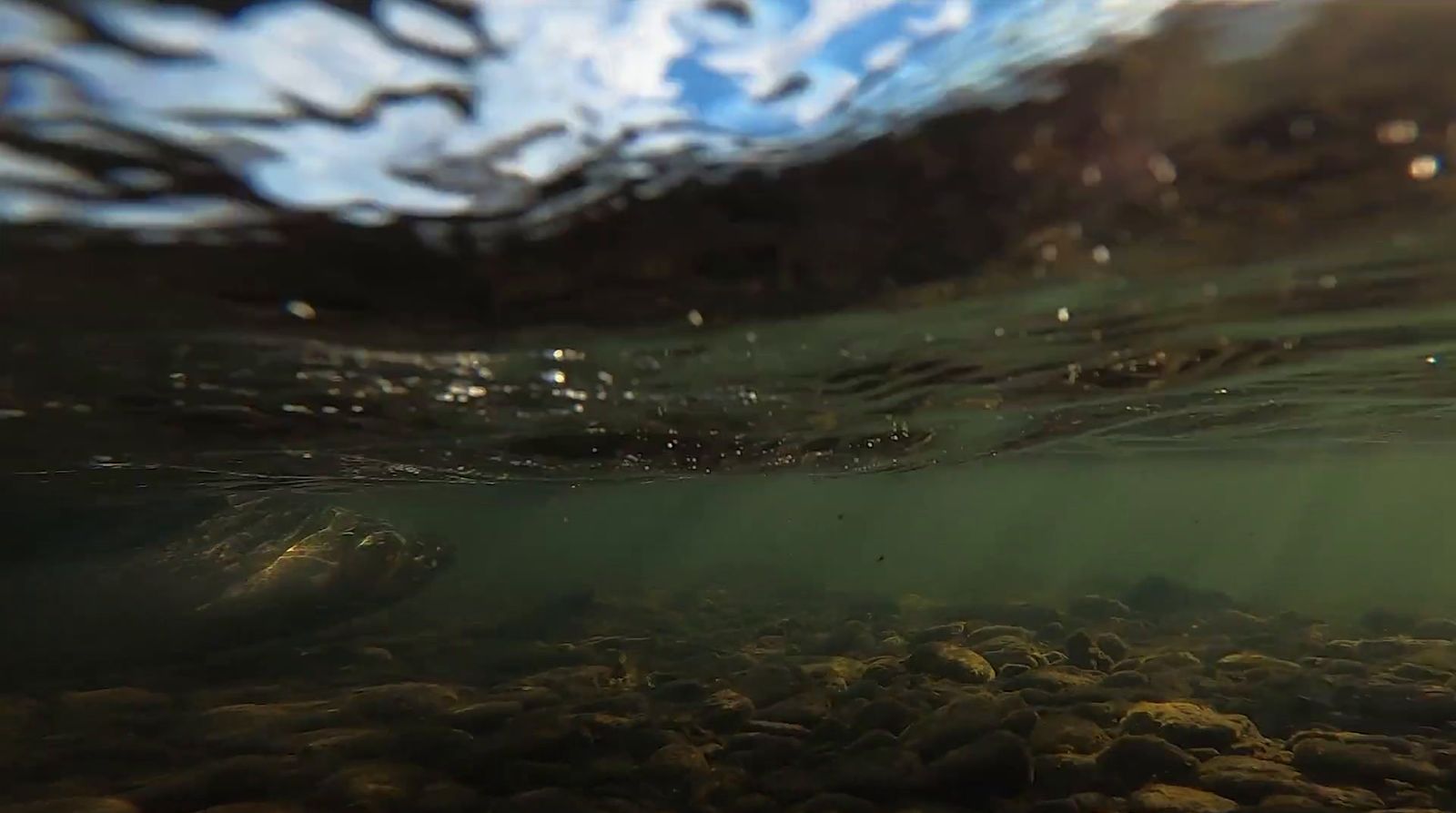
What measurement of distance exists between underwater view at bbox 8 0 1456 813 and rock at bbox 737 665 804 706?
0.36ft

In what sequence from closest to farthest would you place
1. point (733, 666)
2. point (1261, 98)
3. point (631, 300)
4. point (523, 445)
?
point (1261, 98), point (631, 300), point (733, 666), point (523, 445)

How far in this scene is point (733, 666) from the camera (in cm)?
1256

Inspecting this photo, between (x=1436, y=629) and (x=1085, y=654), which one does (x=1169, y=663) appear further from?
(x=1436, y=629)

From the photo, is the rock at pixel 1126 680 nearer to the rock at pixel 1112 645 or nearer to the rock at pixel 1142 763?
the rock at pixel 1112 645

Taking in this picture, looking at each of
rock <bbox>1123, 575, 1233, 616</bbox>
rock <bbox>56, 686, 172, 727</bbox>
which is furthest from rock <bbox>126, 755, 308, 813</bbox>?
rock <bbox>1123, 575, 1233, 616</bbox>

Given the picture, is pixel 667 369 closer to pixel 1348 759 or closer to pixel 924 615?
pixel 1348 759

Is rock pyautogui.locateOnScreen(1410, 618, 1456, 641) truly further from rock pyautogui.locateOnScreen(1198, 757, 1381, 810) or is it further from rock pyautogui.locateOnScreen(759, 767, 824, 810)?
rock pyautogui.locateOnScreen(759, 767, 824, 810)

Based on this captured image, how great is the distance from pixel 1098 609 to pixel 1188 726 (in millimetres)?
12191

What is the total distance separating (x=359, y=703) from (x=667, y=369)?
557 centimetres

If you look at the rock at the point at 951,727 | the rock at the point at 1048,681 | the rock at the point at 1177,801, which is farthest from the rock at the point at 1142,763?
the rock at the point at 1048,681

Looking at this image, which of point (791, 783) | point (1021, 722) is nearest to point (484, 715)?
point (791, 783)

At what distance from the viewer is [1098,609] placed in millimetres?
20172

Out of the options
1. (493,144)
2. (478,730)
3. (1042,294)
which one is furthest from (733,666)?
(493,144)

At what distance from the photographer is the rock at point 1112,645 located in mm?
13305
